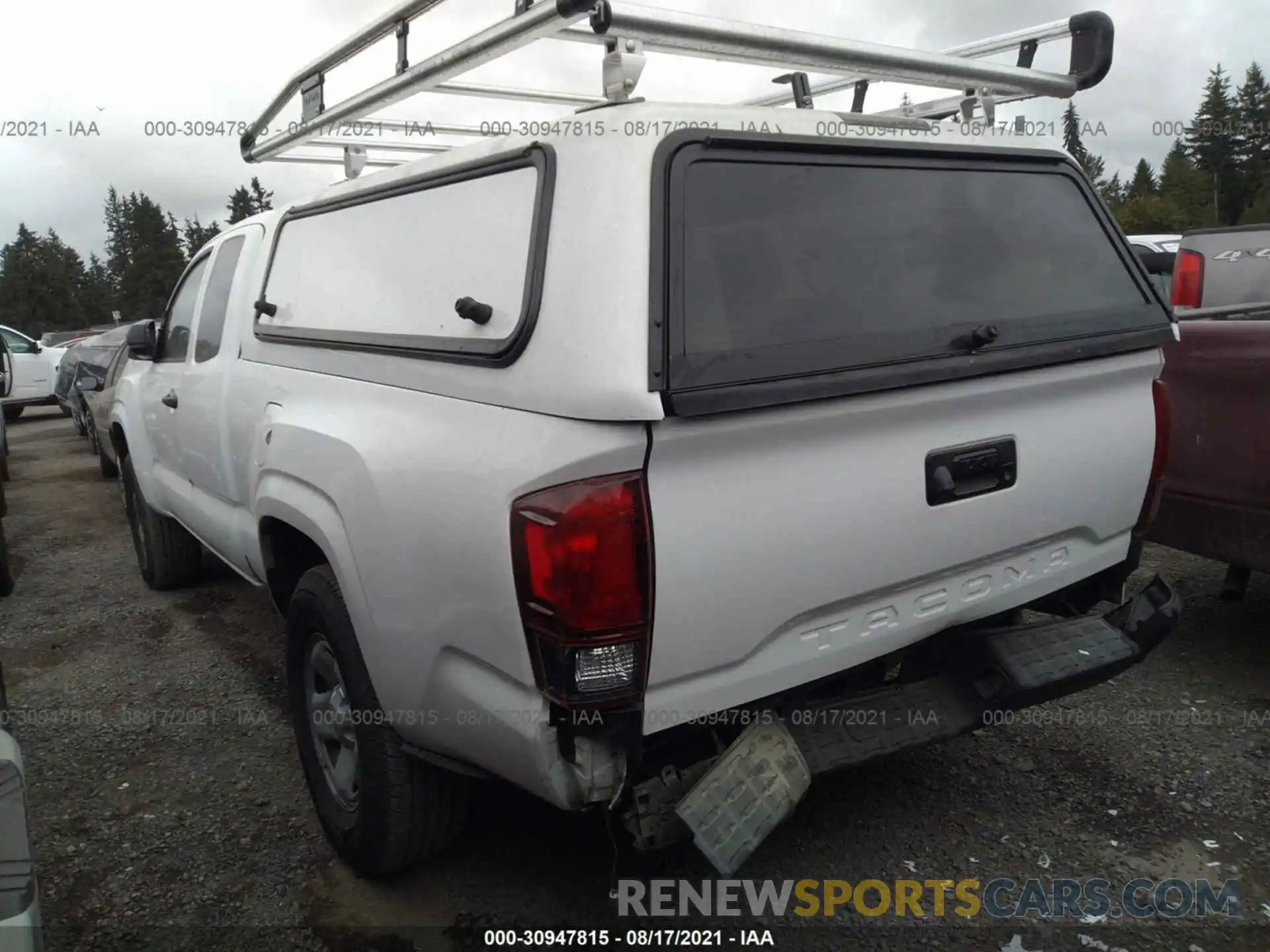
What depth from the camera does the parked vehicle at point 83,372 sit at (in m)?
11.0

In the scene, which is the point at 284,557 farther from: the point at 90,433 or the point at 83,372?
the point at 83,372

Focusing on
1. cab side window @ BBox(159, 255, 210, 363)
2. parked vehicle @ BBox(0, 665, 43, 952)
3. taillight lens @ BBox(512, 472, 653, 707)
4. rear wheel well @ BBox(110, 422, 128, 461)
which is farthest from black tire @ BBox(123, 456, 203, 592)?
taillight lens @ BBox(512, 472, 653, 707)

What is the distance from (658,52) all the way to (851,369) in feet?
3.11

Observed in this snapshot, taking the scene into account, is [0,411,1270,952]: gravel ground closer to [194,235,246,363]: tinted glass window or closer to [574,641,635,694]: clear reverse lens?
[574,641,635,694]: clear reverse lens

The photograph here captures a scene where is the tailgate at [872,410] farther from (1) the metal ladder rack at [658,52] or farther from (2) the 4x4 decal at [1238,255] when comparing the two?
(2) the 4x4 decal at [1238,255]

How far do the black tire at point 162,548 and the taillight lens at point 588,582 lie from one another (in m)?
4.13

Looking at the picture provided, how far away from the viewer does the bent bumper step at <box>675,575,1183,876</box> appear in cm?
214

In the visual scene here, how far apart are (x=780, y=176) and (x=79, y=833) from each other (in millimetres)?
2949

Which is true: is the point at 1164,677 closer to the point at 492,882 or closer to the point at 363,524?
the point at 492,882

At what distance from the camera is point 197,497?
14.1 feet

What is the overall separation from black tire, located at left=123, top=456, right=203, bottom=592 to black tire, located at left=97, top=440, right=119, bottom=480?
4.14 m

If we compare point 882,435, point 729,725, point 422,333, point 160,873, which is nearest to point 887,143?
point 882,435

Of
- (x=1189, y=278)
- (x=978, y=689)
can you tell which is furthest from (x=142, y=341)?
(x=1189, y=278)

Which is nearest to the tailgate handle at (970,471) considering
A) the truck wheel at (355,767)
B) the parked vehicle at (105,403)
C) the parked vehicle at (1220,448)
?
the truck wheel at (355,767)
